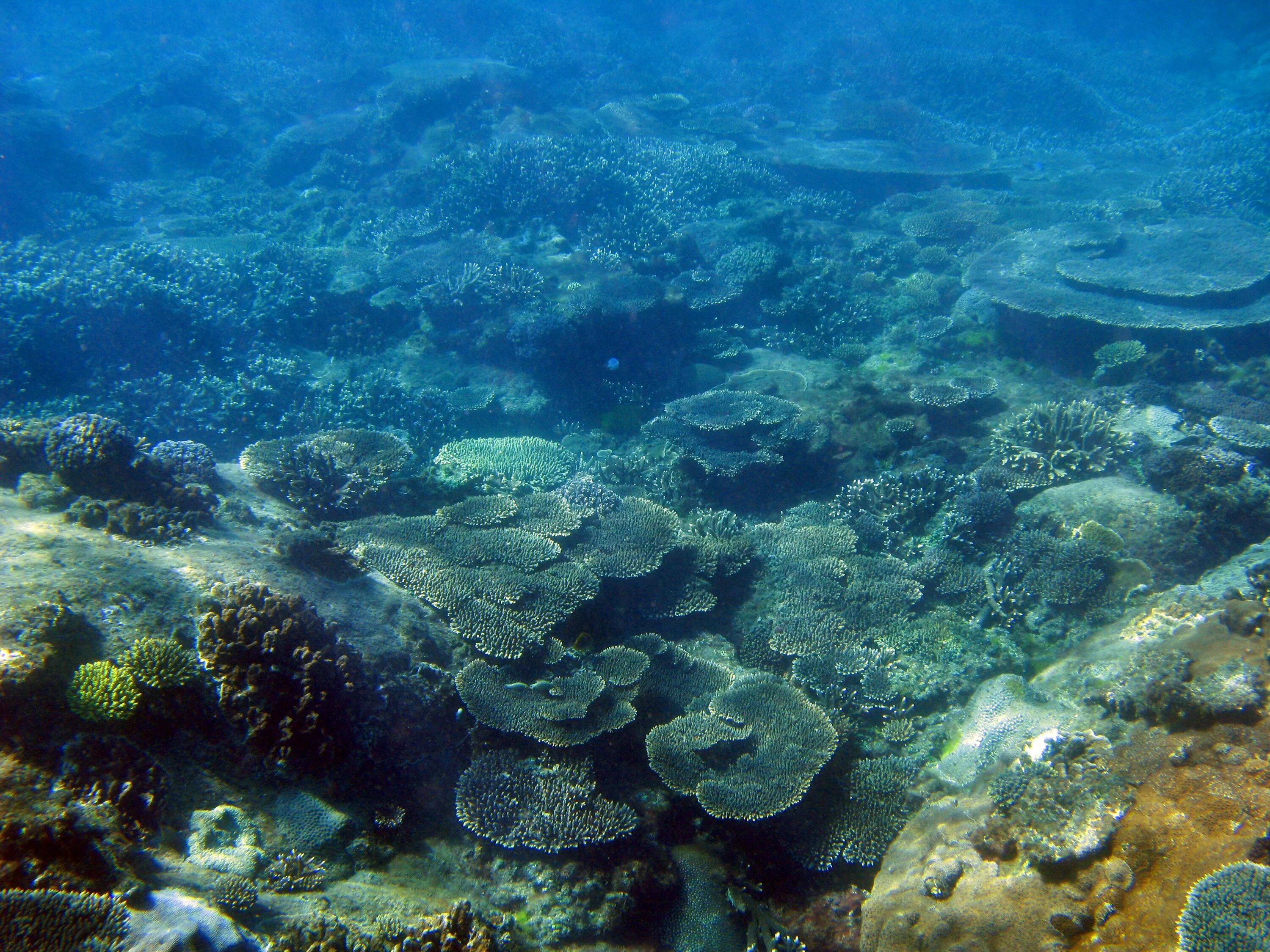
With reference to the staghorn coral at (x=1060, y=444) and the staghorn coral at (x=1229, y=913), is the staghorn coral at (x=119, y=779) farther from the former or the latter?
the staghorn coral at (x=1060, y=444)

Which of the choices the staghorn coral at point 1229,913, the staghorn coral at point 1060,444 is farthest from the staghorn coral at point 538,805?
the staghorn coral at point 1060,444

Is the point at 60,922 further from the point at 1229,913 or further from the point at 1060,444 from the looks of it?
the point at 1060,444

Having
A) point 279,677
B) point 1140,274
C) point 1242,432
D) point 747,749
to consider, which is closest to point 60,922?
point 279,677

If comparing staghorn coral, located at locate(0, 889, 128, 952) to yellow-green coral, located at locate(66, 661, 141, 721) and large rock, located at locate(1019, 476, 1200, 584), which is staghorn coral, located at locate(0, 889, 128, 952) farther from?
large rock, located at locate(1019, 476, 1200, 584)

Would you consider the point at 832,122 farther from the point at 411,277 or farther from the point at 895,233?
the point at 411,277

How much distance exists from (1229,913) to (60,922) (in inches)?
188

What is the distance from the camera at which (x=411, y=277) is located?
12.0 metres

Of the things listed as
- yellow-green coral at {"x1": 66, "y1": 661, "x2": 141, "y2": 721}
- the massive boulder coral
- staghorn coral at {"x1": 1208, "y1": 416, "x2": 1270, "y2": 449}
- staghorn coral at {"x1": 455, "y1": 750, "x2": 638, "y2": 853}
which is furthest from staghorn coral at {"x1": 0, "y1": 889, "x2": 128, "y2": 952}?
the massive boulder coral

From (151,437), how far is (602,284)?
7969 mm

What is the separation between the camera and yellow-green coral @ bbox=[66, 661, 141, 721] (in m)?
3.17

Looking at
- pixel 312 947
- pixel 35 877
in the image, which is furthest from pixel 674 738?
pixel 35 877

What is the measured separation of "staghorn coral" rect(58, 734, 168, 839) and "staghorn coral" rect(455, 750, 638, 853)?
1.67 metres

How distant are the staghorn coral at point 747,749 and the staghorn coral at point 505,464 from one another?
3401 mm

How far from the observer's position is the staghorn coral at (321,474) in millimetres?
5961
